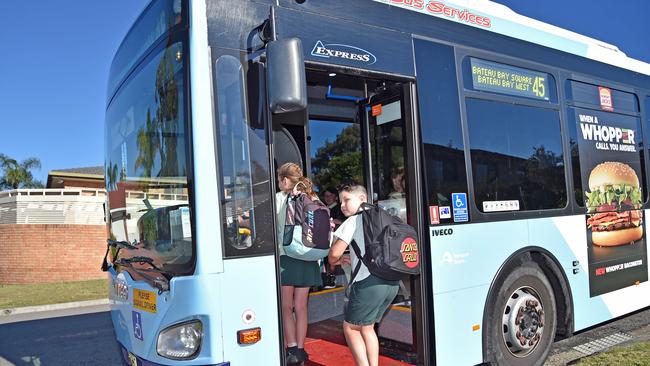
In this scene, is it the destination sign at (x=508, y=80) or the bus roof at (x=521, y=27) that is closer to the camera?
the bus roof at (x=521, y=27)

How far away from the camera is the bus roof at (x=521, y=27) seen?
429 cm

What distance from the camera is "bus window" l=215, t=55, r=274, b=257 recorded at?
306cm

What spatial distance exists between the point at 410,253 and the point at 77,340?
643 cm

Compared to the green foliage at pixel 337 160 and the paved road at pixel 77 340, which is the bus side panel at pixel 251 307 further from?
the paved road at pixel 77 340

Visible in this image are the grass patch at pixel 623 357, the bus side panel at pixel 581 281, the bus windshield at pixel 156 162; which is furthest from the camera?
the bus side panel at pixel 581 281

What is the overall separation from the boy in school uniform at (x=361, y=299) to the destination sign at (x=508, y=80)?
1.71 m

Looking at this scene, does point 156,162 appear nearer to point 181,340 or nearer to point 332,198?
point 181,340

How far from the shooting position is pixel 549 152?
4.80m

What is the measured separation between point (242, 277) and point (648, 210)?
4.96 m

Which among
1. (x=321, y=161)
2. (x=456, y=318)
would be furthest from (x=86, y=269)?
(x=456, y=318)

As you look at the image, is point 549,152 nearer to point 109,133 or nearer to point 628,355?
point 628,355

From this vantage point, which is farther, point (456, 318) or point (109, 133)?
point (109, 133)

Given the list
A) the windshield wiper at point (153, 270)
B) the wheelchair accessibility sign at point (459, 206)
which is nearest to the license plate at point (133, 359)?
the windshield wiper at point (153, 270)

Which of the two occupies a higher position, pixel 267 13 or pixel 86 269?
pixel 267 13
